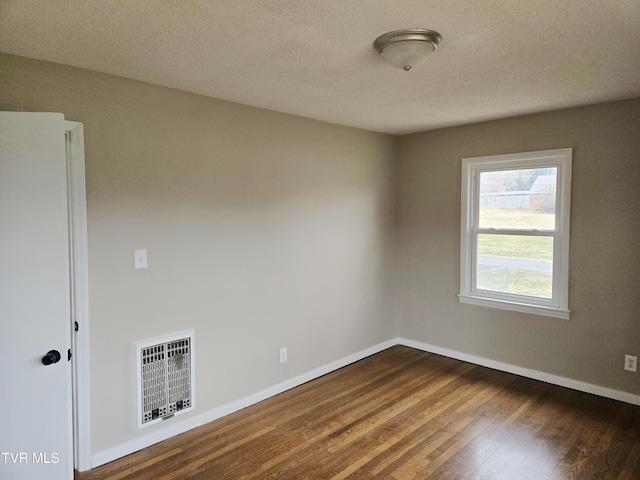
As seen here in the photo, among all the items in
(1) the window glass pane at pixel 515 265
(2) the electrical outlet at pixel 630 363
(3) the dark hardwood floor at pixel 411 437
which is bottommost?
(3) the dark hardwood floor at pixel 411 437

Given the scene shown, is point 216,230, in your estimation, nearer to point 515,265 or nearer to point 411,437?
point 411,437

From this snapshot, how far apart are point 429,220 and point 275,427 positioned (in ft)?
8.44

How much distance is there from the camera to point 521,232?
3807 millimetres

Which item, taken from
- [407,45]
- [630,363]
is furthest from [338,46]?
[630,363]

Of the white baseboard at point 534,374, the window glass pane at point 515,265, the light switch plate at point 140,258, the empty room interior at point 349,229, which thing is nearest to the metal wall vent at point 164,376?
the empty room interior at point 349,229

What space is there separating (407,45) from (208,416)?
2.72 metres

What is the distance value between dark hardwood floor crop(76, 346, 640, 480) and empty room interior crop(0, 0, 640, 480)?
2 centimetres

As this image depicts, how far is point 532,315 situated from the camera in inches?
148

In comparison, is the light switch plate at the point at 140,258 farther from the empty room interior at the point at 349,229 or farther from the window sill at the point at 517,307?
the window sill at the point at 517,307

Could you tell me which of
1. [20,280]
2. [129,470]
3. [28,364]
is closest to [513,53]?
[20,280]

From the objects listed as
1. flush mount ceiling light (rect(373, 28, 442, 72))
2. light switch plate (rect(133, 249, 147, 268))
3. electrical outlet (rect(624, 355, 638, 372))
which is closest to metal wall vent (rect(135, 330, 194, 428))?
light switch plate (rect(133, 249, 147, 268))

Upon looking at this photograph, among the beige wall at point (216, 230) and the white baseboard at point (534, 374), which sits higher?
the beige wall at point (216, 230)

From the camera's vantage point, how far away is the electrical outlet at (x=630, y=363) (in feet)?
10.6

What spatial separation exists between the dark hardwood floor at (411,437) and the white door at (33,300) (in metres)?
0.59
